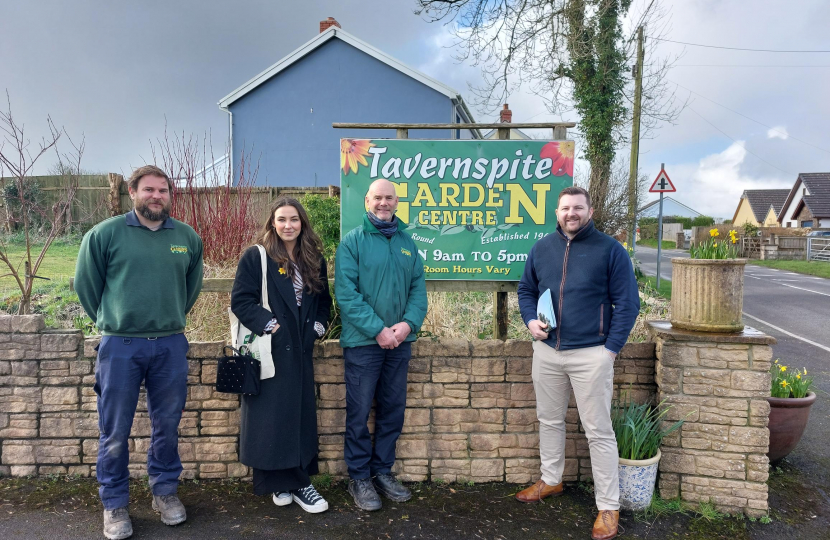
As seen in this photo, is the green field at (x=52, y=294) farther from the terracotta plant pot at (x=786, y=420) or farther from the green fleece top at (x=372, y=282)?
the terracotta plant pot at (x=786, y=420)

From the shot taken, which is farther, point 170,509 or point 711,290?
point 711,290

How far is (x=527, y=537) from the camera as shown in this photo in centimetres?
325

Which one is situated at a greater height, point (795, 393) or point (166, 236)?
point (166, 236)

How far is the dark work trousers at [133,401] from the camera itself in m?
3.17

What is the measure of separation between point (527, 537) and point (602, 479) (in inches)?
22.6

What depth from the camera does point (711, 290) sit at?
3617 mm

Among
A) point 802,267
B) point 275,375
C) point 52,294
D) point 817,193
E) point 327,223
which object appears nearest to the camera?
point 275,375

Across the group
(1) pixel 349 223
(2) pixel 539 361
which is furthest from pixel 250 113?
(2) pixel 539 361

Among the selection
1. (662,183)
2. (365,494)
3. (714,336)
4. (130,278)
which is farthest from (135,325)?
(662,183)

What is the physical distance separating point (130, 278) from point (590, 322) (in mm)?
2702

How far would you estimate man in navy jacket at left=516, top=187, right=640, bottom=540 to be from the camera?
10.6 ft

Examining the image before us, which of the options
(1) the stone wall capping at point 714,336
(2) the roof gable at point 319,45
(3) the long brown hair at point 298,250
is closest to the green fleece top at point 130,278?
(3) the long brown hair at point 298,250

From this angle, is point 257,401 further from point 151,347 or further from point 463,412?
point 463,412

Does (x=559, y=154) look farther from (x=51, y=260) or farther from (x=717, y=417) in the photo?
(x=51, y=260)
